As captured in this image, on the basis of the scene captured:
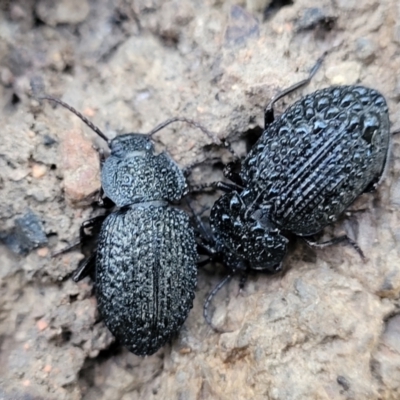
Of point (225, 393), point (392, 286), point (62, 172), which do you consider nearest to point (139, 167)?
point (62, 172)

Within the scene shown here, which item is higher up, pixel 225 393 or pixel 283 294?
pixel 283 294

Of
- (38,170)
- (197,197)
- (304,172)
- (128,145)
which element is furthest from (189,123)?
(38,170)

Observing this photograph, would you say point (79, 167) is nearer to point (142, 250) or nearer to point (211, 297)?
point (142, 250)

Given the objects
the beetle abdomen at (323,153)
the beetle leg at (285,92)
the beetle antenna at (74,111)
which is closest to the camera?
the beetle abdomen at (323,153)

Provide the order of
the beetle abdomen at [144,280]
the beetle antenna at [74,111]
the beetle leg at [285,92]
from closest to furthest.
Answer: the beetle abdomen at [144,280]
the beetle leg at [285,92]
the beetle antenna at [74,111]

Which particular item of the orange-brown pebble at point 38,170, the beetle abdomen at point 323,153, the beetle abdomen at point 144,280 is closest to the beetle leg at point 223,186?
the beetle abdomen at point 323,153

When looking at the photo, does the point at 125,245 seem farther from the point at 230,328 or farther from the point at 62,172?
the point at 230,328

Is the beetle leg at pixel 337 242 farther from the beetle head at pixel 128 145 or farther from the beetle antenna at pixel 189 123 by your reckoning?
the beetle head at pixel 128 145
